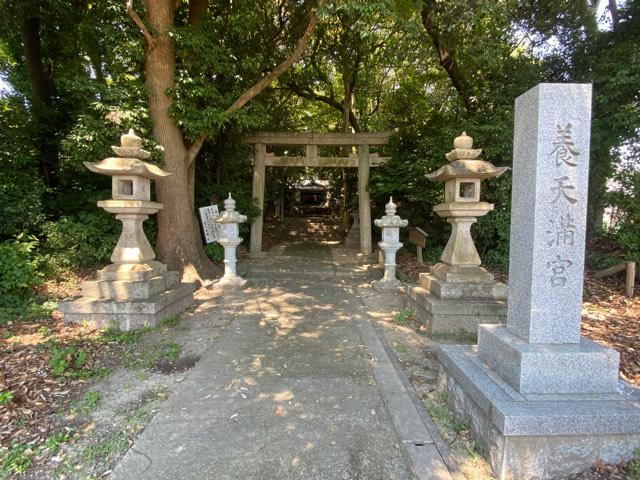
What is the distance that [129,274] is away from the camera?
4.87 metres

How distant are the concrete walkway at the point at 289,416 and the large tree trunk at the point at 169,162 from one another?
2.95m

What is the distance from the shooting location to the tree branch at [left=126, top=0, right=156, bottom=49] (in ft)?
18.4

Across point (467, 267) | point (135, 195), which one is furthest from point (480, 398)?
point (135, 195)

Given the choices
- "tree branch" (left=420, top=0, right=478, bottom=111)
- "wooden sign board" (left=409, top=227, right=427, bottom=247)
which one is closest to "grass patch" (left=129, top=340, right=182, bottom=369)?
"wooden sign board" (left=409, top=227, right=427, bottom=247)

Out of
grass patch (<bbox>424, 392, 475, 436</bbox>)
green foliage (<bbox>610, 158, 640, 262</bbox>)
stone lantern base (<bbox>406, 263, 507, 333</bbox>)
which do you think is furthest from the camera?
green foliage (<bbox>610, 158, 640, 262</bbox>)

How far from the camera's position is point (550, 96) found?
240 centimetres

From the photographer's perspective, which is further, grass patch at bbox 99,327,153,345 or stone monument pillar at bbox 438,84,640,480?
grass patch at bbox 99,327,153,345

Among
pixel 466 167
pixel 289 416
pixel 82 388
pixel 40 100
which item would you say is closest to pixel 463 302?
pixel 466 167

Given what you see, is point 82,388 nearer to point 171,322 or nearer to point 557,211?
point 171,322

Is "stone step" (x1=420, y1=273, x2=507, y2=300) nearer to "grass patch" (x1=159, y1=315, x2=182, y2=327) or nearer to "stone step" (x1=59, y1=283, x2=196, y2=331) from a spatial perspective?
"grass patch" (x1=159, y1=315, x2=182, y2=327)

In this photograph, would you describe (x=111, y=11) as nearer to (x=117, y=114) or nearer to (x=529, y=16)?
(x=117, y=114)

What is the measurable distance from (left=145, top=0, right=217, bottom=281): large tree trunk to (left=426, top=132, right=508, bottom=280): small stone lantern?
4962 mm

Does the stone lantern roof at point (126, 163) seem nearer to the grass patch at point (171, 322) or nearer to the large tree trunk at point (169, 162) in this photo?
the large tree trunk at point (169, 162)

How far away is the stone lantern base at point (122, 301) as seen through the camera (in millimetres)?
4613
